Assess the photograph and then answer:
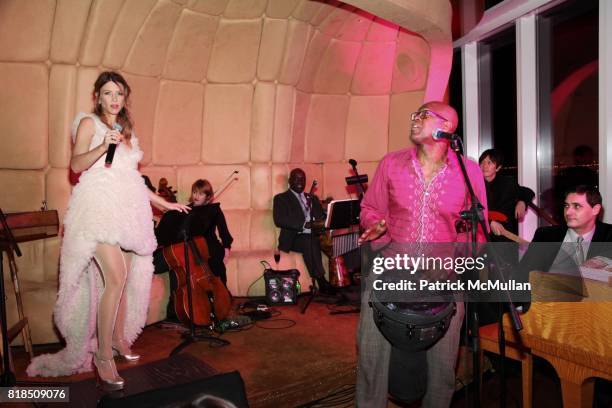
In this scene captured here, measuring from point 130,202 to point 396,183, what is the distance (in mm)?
1676

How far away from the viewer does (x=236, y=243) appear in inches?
241

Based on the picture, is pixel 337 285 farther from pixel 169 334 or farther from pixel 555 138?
pixel 555 138

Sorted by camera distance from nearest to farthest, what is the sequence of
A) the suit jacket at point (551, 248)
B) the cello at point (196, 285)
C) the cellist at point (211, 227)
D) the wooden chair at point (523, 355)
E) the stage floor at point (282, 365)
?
the wooden chair at point (523, 355) → the stage floor at point (282, 365) → the suit jacket at point (551, 248) → the cellist at point (211, 227) → the cello at point (196, 285)

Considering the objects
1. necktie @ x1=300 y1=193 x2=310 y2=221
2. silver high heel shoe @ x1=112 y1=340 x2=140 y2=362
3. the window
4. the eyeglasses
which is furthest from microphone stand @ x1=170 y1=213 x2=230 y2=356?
the window

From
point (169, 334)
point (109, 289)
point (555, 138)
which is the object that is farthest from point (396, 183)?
point (555, 138)

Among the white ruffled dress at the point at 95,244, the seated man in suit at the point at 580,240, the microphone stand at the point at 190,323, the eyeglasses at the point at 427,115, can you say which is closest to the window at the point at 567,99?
the seated man in suit at the point at 580,240

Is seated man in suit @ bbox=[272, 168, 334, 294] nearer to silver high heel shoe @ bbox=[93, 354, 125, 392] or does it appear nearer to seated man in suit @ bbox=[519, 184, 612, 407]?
seated man in suit @ bbox=[519, 184, 612, 407]

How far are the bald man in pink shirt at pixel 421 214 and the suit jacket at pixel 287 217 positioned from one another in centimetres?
311

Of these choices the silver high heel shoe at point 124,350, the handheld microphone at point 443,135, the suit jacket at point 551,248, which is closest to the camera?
the handheld microphone at point 443,135

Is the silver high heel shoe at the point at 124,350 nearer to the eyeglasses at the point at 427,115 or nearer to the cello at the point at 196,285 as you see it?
the cello at the point at 196,285

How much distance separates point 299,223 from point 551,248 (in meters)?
2.98

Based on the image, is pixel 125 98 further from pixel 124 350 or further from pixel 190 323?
pixel 190 323

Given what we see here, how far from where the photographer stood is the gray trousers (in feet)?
8.36

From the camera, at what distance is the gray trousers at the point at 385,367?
2.55 m
